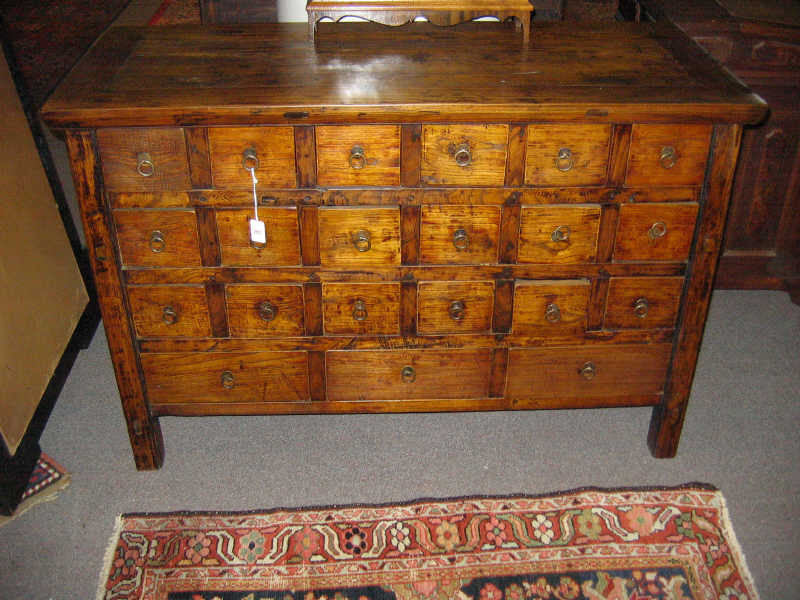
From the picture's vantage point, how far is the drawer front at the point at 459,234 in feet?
6.09

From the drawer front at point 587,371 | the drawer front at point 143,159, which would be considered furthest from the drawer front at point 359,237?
the drawer front at point 587,371

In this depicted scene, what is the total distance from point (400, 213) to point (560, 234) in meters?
0.38

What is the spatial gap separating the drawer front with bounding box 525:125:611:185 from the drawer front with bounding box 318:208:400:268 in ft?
1.10

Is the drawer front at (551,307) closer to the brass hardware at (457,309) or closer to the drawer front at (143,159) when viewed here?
the brass hardware at (457,309)

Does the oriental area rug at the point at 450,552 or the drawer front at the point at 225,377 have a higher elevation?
the drawer front at the point at 225,377

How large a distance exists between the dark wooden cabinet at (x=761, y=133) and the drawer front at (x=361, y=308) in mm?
1247

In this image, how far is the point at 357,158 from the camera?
1.77 m

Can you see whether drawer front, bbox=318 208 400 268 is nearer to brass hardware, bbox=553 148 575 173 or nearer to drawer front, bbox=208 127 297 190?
drawer front, bbox=208 127 297 190

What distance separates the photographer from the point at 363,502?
6.89 feet

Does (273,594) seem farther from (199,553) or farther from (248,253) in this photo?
(248,253)

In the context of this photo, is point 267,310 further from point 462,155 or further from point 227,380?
point 462,155

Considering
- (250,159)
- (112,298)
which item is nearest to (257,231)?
(250,159)

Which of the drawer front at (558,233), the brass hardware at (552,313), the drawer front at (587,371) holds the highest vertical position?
the drawer front at (558,233)

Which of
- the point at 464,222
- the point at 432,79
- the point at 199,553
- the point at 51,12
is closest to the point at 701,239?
the point at 464,222
